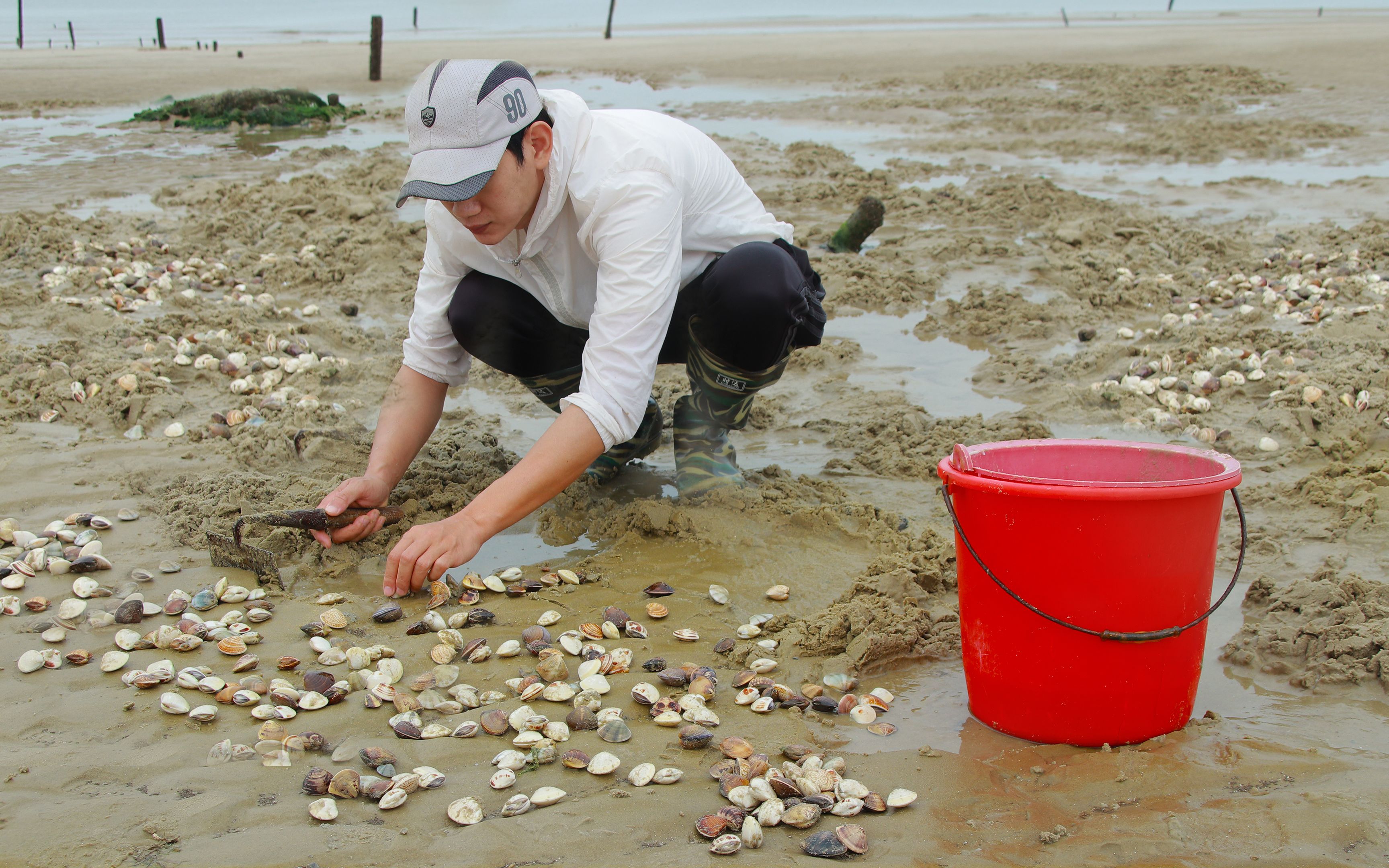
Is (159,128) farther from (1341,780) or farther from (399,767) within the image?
(1341,780)

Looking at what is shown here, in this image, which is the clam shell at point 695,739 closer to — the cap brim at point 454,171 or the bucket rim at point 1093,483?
the bucket rim at point 1093,483

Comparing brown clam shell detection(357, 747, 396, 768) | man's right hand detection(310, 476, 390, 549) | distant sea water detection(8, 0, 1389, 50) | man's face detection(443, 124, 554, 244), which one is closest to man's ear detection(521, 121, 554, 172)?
man's face detection(443, 124, 554, 244)

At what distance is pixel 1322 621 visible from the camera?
2166 mm

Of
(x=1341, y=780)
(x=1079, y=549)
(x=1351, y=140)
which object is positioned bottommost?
(x=1341, y=780)

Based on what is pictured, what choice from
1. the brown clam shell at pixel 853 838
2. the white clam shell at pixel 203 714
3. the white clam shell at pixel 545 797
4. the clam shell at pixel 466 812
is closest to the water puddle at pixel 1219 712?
the brown clam shell at pixel 853 838

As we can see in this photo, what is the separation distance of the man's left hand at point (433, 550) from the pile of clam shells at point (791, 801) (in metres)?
0.75

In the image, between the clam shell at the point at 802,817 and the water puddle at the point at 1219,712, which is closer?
the clam shell at the point at 802,817

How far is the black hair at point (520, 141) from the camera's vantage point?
224cm

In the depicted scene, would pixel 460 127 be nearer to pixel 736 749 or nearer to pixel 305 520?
pixel 305 520

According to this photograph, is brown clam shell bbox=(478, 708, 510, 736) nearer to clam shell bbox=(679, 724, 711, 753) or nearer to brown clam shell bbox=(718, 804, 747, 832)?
clam shell bbox=(679, 724, 711, 753)

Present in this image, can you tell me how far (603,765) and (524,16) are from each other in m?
53.5

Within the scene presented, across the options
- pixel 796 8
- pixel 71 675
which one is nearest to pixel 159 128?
pixel 71 675

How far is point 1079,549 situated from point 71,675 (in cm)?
198

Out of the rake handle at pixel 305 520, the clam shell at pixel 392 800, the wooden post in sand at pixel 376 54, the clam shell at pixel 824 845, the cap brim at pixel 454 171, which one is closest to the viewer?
the clam shell at pixel 824 845
